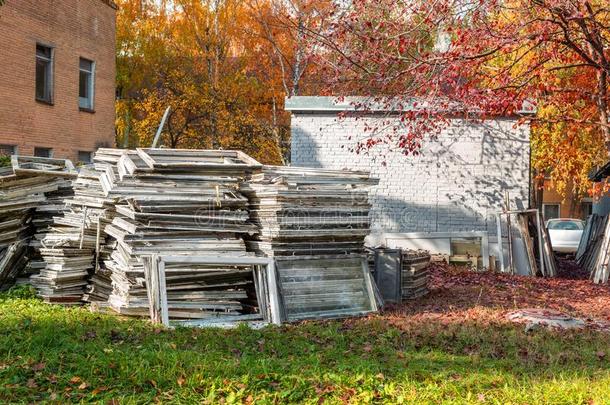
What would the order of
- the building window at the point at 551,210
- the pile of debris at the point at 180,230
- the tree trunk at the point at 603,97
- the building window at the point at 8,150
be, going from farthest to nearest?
the building window at the point at 551,210 → the building window at the point at 8,150 → the tree trunk at the point at 603,97 → the pile of debris at the point at 180,230

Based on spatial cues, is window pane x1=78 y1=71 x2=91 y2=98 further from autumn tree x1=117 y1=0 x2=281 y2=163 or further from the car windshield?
the car windshield

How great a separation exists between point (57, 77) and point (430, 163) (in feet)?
40.2

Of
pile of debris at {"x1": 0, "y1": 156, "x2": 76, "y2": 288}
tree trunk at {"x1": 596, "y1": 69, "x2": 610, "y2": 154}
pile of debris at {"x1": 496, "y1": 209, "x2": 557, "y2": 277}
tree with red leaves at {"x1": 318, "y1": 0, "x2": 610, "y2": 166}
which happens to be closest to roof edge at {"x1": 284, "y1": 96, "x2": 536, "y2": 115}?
tree with red leaves at {"x1": 318, "y1": 0, "x2": 610, "y2": 166}

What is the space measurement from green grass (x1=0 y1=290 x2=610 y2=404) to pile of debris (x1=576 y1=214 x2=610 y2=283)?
6470 millimetres

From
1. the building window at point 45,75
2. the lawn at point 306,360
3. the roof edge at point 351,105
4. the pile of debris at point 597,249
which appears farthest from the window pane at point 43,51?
the pile of debris at point 597,249

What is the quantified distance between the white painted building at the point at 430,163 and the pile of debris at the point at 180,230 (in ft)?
22.8

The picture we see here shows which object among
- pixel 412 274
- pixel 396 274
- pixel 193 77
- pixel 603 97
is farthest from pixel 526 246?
pixel 193 77

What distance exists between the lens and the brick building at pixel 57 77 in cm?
2038

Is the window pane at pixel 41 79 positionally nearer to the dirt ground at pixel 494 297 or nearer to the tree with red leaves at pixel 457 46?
the tree with red leaves at pixel 457 46

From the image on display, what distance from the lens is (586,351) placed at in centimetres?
806

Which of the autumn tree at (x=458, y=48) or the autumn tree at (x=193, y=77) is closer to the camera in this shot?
the autumn tree at (x=458, y=48)

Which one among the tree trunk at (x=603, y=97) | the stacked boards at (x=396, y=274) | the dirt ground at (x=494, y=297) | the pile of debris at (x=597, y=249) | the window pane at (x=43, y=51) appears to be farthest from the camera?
the window pane at (x=43, y=51)

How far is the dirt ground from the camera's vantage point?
1027 cm

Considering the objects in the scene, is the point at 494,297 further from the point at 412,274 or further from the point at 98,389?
the point at 98,389
